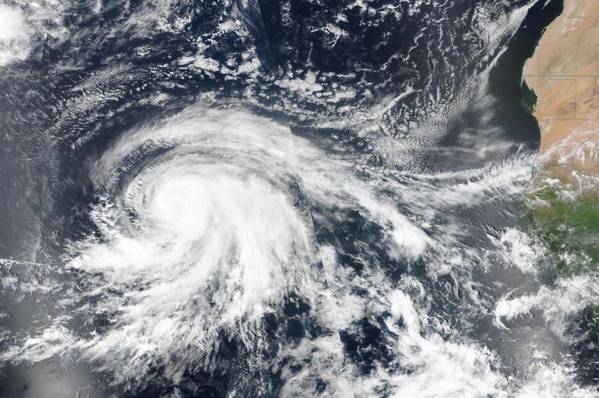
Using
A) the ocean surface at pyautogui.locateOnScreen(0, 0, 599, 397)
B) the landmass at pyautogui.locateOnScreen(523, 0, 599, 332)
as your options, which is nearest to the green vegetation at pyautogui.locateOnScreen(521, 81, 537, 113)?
the landmass at pyautogui.locateOnScreen(523, 0, 599, 332)

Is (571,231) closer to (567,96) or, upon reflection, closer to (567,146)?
(567,146)

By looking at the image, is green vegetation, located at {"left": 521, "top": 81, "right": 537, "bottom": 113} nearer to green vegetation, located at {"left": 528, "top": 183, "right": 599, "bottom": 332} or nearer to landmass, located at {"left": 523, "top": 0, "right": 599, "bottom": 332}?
landmass, located at {"left": 523, "top": 0, "right": 599, "bottom": 332}

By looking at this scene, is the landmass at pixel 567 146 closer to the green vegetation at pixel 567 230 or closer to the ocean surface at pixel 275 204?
the green vegetation at pixel 567 230

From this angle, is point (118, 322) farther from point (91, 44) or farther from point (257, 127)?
point (91, 44)

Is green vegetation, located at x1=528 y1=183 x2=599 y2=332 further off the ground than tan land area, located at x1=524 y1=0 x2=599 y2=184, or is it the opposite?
tan land area, located at x1=524 y1=0 x2=599 y2=184

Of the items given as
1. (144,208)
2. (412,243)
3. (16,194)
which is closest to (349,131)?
(412,243)

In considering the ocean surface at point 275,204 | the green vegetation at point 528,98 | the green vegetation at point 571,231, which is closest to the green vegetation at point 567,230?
the green vegetation at point 571,231
